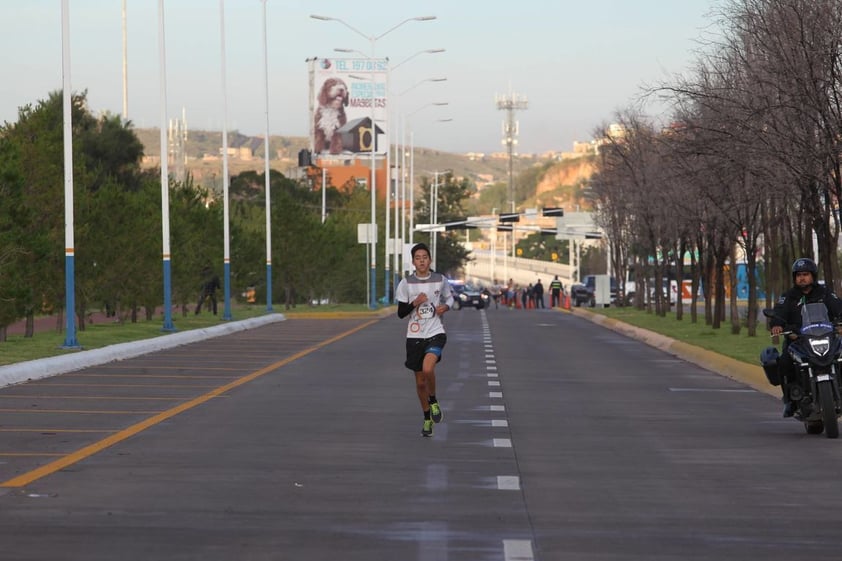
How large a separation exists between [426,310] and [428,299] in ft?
0.37

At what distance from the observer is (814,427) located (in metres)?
17.3

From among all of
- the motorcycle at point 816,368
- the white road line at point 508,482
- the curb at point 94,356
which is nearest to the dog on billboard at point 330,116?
the curb at point 94,356

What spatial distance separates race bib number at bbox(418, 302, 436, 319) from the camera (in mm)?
17203

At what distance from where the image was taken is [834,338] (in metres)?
16.8

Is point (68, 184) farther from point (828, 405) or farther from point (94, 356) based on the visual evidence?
point (828, 405)

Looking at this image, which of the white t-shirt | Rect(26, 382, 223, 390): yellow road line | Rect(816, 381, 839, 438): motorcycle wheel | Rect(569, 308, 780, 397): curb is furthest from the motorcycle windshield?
Rect(26, 382, 223, 390): yellow road line

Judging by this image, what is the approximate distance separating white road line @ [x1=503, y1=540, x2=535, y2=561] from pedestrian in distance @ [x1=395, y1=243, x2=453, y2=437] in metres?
7.15

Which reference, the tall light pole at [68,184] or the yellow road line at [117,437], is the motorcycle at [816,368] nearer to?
the yellow road line at [117,437]

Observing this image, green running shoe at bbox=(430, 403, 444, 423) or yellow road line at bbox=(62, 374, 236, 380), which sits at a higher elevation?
green running shoe at bbox=(430, 403, 444, 423)

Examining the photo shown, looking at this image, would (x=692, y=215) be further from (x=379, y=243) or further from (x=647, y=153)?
(x=379, y=243)

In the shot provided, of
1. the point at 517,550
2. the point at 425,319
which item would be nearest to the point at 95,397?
the point at 425,319

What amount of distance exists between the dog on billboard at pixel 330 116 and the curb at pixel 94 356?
139 m

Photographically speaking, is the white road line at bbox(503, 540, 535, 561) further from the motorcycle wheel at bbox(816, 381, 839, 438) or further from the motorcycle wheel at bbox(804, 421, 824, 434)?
the motorcycle wheel at bbox(804, 421, 824, 434)

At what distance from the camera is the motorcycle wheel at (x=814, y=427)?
17188 mm
